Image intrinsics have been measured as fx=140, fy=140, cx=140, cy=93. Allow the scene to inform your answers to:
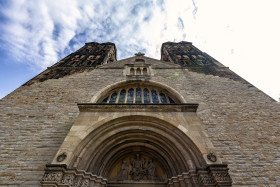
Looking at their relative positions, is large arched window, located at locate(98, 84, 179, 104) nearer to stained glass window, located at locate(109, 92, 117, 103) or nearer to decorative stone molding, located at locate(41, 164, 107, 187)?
stained glass window, located at locate(109, 92, 117, 103)

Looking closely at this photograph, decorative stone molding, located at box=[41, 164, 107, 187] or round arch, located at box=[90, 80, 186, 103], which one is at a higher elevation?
round arch, located at box=[90, 80, 186, 103]

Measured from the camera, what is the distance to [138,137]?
5.28 meters

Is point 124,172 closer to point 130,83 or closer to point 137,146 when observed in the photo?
point 137,146

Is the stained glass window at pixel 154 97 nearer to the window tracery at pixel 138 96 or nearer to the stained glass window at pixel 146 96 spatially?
the window tracery at pixel 138 96

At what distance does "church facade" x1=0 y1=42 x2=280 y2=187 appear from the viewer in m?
4.06

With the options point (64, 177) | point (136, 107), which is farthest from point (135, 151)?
point (64, 177)

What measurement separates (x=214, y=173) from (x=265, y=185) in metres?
1.98

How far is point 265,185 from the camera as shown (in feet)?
13.5

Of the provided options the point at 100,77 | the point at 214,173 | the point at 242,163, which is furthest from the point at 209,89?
the point at 100,77

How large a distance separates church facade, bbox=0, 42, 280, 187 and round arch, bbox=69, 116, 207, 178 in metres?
0.03

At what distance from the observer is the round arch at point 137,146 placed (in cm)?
425

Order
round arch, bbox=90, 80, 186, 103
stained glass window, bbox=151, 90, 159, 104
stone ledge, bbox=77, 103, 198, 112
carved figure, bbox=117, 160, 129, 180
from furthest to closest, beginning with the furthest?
stained glass window, bbox=151, 90, 159, 104 → round arch, bbox=90, 80, 186, 103 → stone ledge, bbox=77, 103, 198, 112 → carved figure, bbox=117, 160, 129, 180

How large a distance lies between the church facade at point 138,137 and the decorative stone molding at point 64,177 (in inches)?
0.9

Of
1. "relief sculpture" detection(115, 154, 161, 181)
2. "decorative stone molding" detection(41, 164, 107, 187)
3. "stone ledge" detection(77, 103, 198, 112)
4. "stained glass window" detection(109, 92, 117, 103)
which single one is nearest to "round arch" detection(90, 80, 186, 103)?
"stained glass window" detection(109, 92, 117, 103)
